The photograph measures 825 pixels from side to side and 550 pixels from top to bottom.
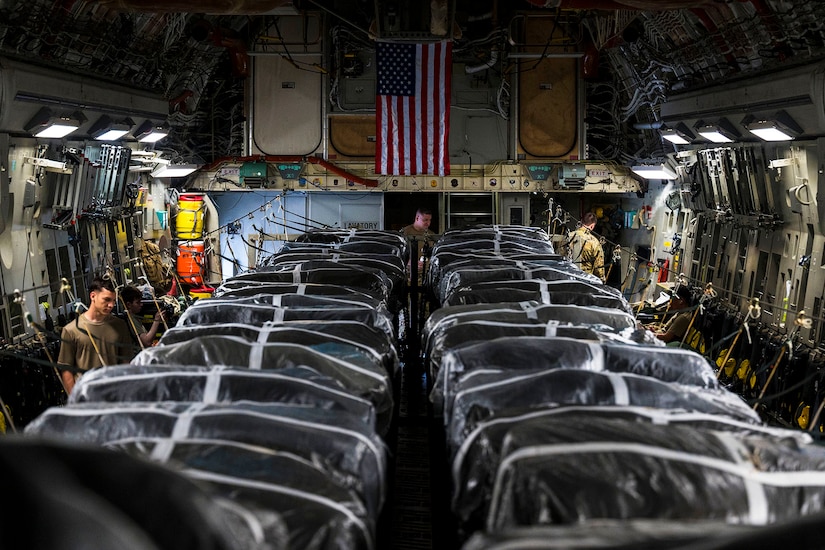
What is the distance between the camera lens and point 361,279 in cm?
885

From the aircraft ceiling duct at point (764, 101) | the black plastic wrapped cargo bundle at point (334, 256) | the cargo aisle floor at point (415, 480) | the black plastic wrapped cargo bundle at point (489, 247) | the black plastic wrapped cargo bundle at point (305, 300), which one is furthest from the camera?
the black plastic wrapped cargo bundle at point (489, 247)

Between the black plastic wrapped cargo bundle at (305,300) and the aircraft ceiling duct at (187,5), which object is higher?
the aircraft ceiling duct at (187,5)

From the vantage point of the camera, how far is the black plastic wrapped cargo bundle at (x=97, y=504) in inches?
88.4

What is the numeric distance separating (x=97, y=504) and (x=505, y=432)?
2.18m

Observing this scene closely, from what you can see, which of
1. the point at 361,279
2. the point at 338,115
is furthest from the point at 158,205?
the point at 361,279

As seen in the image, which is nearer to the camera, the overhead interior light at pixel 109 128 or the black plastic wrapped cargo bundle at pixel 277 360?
the black plastic wrapped cargo bundle at pixel 277 360

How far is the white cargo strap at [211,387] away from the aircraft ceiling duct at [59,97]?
16.3ft

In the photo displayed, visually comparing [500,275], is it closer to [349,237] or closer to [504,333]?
[504,333]

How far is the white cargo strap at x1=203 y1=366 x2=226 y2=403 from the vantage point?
466 cm

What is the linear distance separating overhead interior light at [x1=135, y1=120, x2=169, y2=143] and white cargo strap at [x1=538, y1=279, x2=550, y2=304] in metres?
7.15

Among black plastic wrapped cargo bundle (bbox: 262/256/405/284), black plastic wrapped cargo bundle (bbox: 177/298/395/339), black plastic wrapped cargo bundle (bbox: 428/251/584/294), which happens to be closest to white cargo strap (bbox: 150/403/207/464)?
black plastic wrapped cargo bundle (bbox: 177/298/395/339)

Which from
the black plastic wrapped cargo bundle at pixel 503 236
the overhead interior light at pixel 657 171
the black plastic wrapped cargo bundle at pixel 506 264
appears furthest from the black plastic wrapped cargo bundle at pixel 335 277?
the overhead interior light at pixel 657 171

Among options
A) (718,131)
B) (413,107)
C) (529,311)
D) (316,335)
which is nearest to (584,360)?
(529,311)

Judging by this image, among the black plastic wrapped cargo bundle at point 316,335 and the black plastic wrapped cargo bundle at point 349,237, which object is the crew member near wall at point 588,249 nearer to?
the black plastic wrapped cargo bundle at point 349,237
